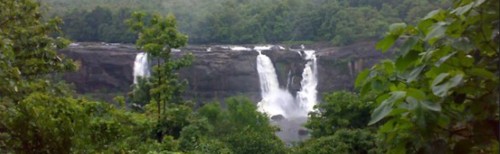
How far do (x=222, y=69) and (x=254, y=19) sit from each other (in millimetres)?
5702

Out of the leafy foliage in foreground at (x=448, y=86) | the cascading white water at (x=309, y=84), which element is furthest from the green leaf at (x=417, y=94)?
the cascading white water at (x=309, y=84)

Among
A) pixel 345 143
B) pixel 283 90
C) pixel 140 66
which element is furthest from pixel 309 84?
pixel 345 143

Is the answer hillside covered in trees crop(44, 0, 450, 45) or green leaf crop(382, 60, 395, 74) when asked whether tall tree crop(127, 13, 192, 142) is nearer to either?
green leaf crop(382, 60, 395, 74)

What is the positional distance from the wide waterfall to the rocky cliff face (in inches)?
8.7

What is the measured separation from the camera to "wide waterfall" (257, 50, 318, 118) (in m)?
25.4

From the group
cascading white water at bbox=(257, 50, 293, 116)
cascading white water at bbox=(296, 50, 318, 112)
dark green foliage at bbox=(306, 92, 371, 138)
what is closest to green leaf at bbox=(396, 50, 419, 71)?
dark green foliage at bbox=(306, 92, 371, 138)

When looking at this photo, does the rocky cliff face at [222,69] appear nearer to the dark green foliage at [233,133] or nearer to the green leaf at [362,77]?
the dark green foliage at [233,133]

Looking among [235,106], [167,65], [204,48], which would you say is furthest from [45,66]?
[204,48]

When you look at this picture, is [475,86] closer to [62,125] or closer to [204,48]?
[62,125]

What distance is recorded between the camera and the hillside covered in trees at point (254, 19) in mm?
27453

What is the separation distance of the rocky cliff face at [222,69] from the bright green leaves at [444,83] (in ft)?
79.3

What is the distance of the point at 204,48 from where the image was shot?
26547 millimetres

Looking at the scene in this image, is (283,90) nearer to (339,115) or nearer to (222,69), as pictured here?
(222,69)

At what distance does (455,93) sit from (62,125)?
6.58ft
